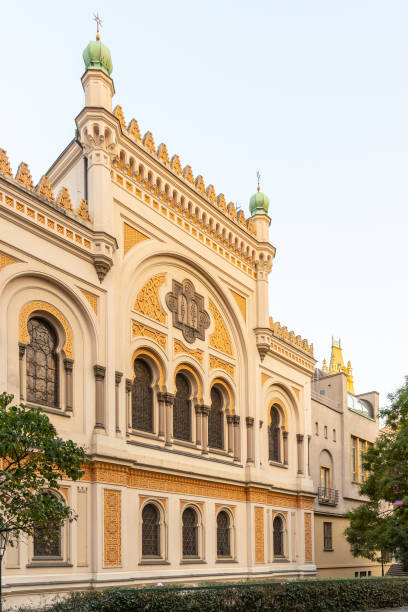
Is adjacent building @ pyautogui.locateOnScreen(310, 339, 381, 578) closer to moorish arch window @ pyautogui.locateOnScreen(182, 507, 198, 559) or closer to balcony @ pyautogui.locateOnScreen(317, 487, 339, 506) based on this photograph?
balcony @ pyautogui.locateOnScreen(317, 487, 339, 506)

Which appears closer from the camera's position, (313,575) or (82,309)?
(82,309)

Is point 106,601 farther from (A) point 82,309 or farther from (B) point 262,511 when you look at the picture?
(B) point 262,511

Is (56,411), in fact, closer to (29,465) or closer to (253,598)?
(29,465)

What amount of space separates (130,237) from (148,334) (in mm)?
3371

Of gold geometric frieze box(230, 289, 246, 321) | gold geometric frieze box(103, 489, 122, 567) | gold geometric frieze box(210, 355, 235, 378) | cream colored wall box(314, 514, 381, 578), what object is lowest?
cream colored wall box(314, 514, 381, 578)

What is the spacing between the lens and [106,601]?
48.9 feet

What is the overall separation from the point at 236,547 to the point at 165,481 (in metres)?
5.36

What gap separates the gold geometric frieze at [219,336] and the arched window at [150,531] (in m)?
7.13

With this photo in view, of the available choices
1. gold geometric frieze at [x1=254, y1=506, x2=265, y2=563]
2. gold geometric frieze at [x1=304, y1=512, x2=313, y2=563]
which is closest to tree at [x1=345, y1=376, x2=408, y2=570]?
gold geometric frieze at [x1=304, y1=512, x2=313, y2=563]

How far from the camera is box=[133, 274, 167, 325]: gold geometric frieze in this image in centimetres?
2311

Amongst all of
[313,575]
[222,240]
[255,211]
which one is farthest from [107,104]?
[313,575]

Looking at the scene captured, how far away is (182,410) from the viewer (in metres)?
24.9

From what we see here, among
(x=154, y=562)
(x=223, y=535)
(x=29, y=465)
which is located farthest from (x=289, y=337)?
(x=29, y=465)

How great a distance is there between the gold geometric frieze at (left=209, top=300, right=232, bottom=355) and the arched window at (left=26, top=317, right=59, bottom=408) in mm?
8565
